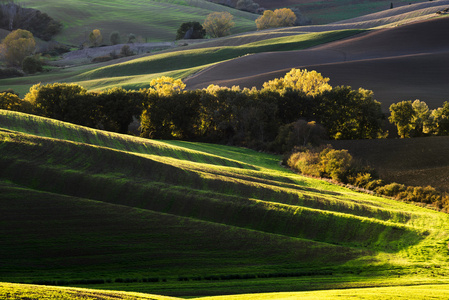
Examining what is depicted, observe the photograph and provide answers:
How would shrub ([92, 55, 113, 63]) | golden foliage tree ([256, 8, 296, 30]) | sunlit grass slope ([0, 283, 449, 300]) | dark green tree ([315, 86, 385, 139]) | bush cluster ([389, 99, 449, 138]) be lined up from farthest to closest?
golden foliage tree ([256, 8, 296, 30]) → shrub ([92, 55, 113, 63]) → dark green tree ([315, 86, 385, 139]) → bush cluster ([389, 99, 449, 138]) → sunlit grass slope ([0, 283, 449, 300])

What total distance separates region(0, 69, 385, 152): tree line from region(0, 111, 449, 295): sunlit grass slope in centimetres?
3135

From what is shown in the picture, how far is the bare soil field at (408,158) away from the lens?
45.2 meters

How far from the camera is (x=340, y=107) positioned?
67812 mm

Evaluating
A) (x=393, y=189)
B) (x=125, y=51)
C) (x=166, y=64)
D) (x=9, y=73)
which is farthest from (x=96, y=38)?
(x=393, y=189)

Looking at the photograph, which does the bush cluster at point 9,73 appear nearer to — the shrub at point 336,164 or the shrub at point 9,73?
the shrub at point 9,73

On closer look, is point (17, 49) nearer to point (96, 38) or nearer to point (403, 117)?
point (96, 38)

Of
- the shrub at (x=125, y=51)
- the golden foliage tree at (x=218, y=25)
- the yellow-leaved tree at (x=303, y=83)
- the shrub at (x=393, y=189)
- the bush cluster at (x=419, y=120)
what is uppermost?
the golden foliage tree at (x=218, y=25)

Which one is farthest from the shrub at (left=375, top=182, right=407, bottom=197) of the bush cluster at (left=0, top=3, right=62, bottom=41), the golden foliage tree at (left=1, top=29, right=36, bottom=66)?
the bush cluster at (left=0, top=3, right=62, bottom=41)

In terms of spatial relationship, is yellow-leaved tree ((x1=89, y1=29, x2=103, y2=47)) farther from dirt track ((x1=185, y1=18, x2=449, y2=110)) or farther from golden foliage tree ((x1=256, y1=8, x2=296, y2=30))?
dirt track ((x1=185, y1=18, x2=449, y2=110))

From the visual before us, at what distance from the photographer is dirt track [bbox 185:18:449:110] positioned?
8831cm

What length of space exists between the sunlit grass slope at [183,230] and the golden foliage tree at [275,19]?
518 ft

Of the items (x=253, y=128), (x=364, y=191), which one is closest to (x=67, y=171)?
(x=364, y=191)

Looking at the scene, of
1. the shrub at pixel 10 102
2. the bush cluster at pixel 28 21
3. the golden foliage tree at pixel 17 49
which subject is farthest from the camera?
the bush cluster at pixel 28 21

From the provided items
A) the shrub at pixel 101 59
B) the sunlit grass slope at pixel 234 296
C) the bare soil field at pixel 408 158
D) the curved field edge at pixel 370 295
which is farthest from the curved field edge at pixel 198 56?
the sunlit grass slope at pixel 234 296
